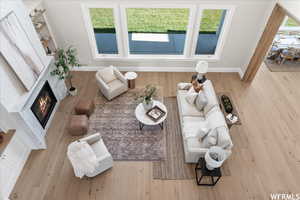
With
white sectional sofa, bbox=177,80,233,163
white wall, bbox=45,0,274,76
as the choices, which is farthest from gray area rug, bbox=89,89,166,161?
white wall, bbox=45,0,274,76

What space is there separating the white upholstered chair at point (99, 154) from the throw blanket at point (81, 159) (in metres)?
0.15

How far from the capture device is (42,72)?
4.06 metres

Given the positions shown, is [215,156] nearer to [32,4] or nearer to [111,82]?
[111,82]

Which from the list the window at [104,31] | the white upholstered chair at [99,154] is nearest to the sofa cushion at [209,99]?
the white upholstered chair at [99,154]

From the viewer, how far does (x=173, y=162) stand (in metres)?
3.95

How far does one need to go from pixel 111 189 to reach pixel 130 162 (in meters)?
0.63

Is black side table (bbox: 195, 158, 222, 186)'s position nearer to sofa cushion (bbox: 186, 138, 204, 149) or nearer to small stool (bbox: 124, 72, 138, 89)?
sofa cushion (bbox: 186, 138, 204, 149)

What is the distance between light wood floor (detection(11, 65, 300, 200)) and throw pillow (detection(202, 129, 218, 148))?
2.68 feet

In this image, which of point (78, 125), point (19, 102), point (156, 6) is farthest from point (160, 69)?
point (19, 102)

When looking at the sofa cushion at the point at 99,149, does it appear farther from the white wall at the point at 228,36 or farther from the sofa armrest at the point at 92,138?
the white wall at the point at 228,36

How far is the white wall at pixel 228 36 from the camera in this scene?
462 centimetres

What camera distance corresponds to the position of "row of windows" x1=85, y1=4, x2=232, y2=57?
5.96 m

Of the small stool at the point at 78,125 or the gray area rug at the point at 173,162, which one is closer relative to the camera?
the gray area rug at the point at 173,162

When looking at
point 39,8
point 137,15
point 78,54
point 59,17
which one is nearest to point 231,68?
point 137,15
